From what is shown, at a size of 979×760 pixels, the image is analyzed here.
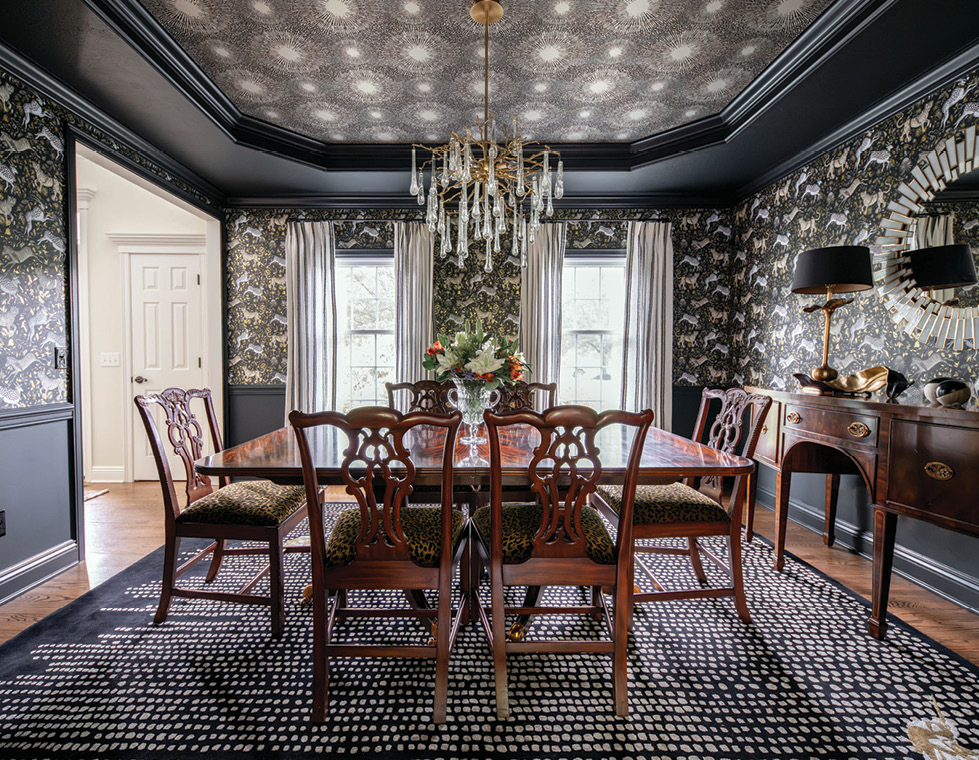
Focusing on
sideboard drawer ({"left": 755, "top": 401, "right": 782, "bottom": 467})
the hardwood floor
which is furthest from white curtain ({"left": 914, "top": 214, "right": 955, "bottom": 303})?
the hardwood floor

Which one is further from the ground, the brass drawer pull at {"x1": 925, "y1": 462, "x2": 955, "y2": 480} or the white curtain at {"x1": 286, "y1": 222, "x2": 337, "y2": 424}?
the white curtain at {"x1": 286, "y1": 222, "x2": 337, "y2": 424}

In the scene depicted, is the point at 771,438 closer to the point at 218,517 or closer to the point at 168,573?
the point at 218,517

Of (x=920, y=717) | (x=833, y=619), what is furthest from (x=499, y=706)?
(x=833, y=619)

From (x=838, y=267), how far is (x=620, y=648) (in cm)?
220

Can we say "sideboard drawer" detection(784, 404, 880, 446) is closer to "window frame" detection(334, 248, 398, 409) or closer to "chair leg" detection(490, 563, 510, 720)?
"chair leg" detection(490, 563, 510, 720)

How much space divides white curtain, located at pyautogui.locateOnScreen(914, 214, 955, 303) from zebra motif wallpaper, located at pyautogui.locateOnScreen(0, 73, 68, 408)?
452 centimetres

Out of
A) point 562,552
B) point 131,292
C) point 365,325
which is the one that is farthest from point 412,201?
point 562,552

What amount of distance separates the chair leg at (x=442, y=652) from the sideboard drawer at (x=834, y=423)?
6.04 feet

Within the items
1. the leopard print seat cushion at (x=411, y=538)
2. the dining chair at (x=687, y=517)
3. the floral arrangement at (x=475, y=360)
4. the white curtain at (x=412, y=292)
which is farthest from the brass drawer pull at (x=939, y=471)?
the white curtain at (x=412, y=292)

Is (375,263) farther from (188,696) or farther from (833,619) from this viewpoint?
(833,619)

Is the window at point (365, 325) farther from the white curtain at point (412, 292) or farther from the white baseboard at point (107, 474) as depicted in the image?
the white baseboard at point (107, 474)

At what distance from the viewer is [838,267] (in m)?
2.48

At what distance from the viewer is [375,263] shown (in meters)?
4.48

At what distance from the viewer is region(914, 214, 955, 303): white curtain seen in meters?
2.32
